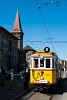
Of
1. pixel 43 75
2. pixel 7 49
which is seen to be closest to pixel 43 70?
pixel 43 75

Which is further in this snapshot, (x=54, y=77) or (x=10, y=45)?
(x=10, y=45)

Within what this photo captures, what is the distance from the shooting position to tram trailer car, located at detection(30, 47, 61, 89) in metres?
18.3

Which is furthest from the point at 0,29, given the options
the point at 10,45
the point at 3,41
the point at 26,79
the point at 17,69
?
the point at 26,79

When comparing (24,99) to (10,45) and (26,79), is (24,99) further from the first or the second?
(10,45)

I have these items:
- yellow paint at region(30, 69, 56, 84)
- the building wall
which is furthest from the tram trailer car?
the building wall

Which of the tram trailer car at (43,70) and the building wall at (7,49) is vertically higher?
the building wall at (7,49)

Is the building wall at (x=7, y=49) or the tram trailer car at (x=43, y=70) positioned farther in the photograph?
the building wall at (x=7, y=49)

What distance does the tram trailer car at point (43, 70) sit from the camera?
721 inches

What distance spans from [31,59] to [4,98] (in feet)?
17.8

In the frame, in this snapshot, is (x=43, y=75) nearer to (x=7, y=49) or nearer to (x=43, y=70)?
(x=43, y=70)

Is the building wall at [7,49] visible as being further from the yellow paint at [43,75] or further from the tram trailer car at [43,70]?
the yellow paint at [43,75]

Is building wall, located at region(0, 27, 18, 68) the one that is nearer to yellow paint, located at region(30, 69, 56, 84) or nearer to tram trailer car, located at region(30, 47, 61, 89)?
tram trailer car, located at region(30, 47, 61, 89)

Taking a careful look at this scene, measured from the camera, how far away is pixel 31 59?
63.2ft

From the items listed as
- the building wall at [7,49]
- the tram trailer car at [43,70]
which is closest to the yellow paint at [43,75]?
the tram trailer car at [43,70]
